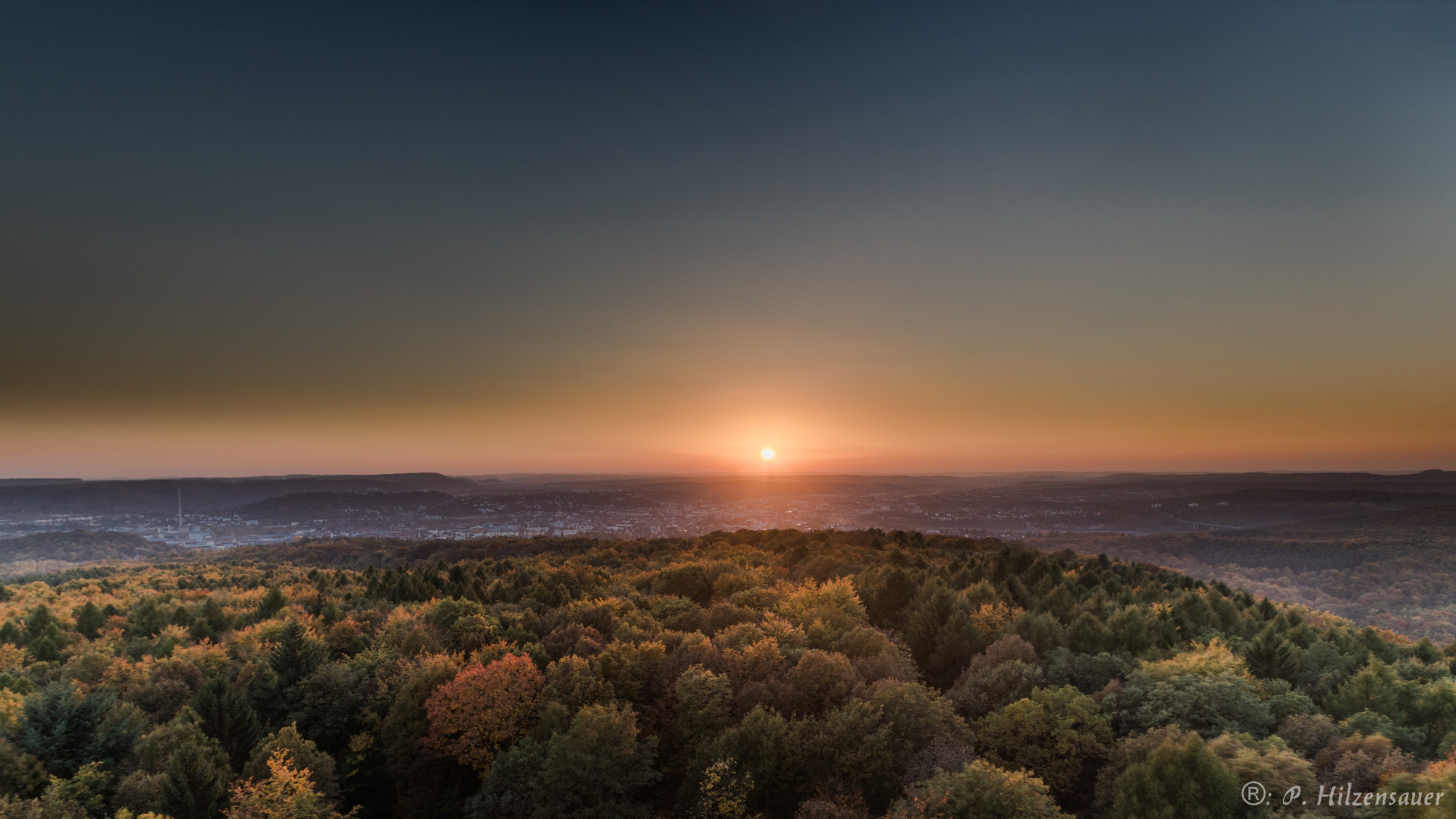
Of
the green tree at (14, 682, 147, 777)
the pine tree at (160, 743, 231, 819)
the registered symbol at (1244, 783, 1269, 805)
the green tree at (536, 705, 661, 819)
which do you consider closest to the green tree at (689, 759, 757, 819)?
the green tree at (536, 705, 661, 819)

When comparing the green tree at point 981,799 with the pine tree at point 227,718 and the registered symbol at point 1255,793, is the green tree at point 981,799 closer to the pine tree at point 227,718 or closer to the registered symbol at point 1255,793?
the registered symbol at point 1255,793

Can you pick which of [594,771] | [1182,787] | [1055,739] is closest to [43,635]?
[594,771]

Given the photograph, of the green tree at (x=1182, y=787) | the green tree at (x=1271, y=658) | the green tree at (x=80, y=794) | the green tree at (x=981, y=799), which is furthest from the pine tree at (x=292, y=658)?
the green tree at (x=1271, y=658)

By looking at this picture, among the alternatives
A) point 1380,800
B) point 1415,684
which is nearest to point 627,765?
point 1380,800

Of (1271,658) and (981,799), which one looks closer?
(981,799)

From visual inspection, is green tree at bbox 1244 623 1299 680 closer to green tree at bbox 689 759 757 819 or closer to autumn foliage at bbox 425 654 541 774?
green tree at bbox 689 759 757 819

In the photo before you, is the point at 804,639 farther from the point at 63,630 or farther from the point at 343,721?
the point at 63,630

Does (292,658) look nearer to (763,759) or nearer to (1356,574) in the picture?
(763,759)
